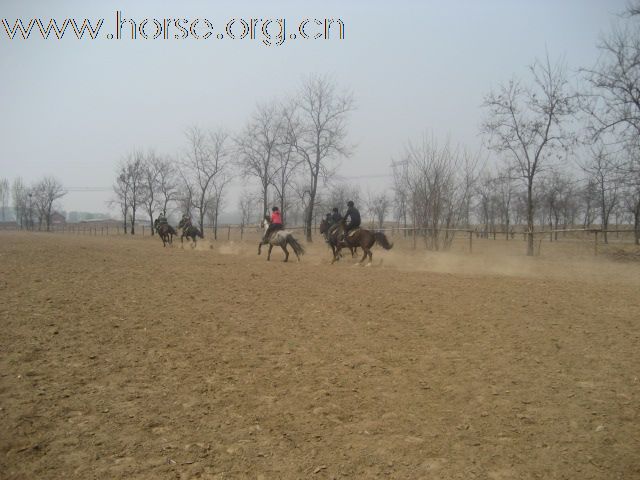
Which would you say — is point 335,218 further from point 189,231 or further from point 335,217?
point 189,231

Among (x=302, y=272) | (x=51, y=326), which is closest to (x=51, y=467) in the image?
(x=51, y=326)

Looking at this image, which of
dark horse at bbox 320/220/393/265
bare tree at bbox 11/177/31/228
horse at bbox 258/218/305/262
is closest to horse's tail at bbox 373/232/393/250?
dark horse at bbox 320/220/393/265

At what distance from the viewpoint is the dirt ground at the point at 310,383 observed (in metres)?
3.49

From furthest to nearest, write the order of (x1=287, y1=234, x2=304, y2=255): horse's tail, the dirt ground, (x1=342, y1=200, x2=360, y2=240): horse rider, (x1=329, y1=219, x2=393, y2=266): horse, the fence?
the fence < (x1=287, y1=234, x2=304, y2=255): horse's tail < (x1=342, y1=200, x2=360, y2=240): horse rider < (x1=329, y1=219, x2=393, y2=266): horse < the dirt ground

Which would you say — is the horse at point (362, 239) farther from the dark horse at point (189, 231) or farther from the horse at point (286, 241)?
the dark horse at point (189, 231)

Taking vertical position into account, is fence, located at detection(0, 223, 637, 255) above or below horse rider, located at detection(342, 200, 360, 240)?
below

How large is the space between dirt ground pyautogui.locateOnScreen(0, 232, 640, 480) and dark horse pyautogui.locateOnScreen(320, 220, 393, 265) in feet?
20.8

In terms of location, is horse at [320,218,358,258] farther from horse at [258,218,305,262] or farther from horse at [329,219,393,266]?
horse at [258,218,305,262]

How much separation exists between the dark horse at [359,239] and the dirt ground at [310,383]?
20.8 feet

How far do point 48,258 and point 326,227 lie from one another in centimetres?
984

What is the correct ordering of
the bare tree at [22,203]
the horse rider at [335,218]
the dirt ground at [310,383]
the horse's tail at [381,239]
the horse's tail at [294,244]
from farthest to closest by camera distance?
the bare tree at [22,203] < the horse rider at [335,218] < the horse's tail at [294,244] < the horse's tail at [381,239] < the dirt ground at [310,383]

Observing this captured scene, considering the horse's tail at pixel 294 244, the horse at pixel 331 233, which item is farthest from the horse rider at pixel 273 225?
the horse at pixel 331 233

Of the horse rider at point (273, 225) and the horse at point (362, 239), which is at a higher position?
the horse rider at point (273, 225)

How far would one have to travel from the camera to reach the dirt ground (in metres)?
3.49
